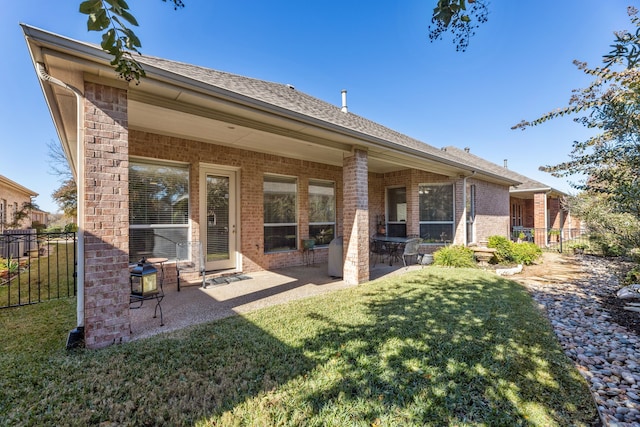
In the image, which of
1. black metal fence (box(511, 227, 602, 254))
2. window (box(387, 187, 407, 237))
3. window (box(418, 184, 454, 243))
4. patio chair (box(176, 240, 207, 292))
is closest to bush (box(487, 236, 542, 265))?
window (box(418, 184, 454, 243))

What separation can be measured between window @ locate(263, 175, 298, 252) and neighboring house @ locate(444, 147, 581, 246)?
8.50m

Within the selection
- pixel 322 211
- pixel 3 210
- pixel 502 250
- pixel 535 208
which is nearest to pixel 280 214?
pixel 322 211

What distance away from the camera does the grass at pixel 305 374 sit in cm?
213

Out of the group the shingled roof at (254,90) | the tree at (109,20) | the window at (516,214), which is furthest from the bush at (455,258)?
the window at (516,214)

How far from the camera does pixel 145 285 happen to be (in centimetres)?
381

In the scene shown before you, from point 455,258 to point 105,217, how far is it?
8.73 m

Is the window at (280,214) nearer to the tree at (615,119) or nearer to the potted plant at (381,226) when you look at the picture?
the potted plant at (381,226)

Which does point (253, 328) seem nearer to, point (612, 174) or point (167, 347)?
point (167, 347)

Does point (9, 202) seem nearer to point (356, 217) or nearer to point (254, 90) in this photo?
point (254, 90)

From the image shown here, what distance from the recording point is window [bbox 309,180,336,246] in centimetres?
893

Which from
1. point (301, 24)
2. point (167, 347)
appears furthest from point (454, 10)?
point (301, 24)

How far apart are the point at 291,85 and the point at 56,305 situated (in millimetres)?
Result: 8341

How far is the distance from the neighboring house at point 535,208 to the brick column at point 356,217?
833 cm

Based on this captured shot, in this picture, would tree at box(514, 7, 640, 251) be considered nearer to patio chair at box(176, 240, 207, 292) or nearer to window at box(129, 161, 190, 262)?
patio chair at box(176, 240, 207, 292)
